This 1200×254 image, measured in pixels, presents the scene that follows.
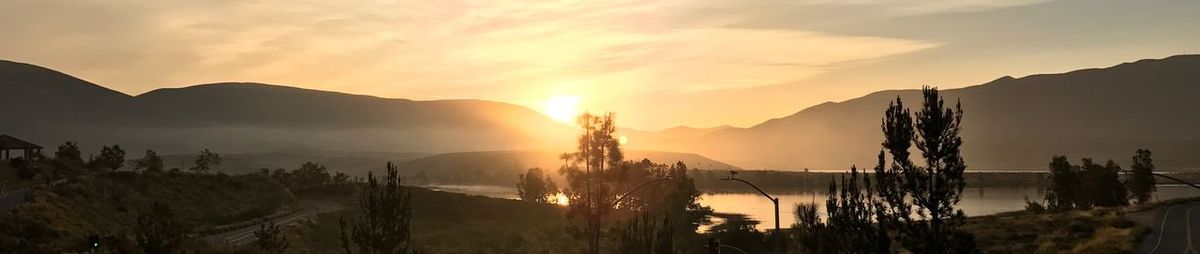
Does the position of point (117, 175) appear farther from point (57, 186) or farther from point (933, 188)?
point (933, 188)

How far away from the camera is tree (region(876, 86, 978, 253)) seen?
3212cm

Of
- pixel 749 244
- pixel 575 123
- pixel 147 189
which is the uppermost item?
pixel 575 123

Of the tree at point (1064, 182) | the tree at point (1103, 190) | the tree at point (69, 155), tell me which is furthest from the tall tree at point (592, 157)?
the tree at point (1103, 190)

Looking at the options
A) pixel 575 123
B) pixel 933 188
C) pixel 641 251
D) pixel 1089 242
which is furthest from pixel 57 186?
pixel 1089 242

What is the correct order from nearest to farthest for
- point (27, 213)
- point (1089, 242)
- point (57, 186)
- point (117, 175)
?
1. point (27, 213)
2. point (1089, 242)
3. point (57, 186)
4. point (117, 175)

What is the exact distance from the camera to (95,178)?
88938mm

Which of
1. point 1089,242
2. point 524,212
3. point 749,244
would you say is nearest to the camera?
point 1089,242

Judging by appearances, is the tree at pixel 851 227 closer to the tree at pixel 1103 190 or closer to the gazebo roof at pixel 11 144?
the tree at pixel 1103 190

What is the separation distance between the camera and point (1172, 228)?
8088 centimetres

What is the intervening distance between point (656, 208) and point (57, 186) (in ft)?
188

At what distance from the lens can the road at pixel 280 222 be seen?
64.8 metres

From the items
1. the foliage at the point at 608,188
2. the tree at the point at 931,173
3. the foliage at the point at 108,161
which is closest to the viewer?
the tree at the point at 931,173

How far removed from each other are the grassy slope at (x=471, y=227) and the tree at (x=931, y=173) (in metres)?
41.8

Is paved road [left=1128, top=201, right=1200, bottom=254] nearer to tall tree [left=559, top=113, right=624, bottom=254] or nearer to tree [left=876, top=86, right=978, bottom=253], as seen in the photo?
tall tree [left=559, top=113, right=624, bottom=254]
